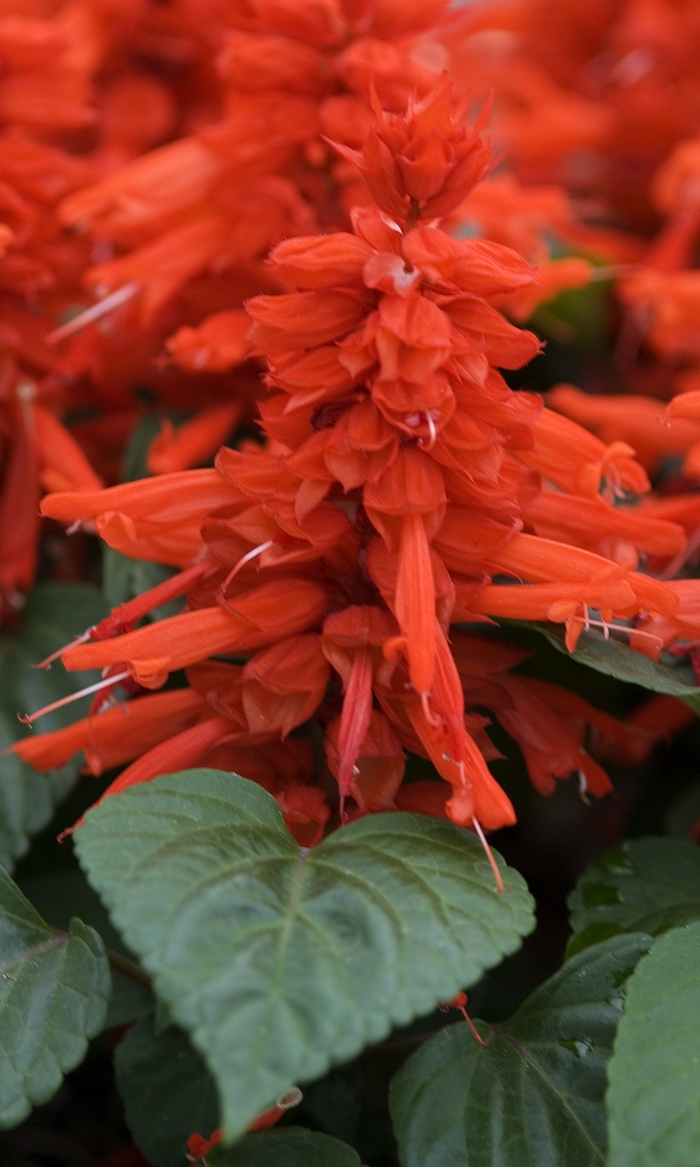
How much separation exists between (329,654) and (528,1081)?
23 cm

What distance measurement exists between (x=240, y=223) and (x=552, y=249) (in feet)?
1.38

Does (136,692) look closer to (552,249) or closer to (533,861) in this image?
(533,861)

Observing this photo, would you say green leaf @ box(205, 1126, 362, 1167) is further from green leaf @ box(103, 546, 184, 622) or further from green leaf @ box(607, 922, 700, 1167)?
green leaf @ box(103, 546, 184, 622)

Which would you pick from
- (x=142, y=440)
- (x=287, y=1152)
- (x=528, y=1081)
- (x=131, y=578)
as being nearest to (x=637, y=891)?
(x=528, y=1081)

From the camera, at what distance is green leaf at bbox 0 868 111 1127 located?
0.49 meters

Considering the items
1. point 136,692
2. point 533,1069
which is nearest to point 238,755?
point 136,692

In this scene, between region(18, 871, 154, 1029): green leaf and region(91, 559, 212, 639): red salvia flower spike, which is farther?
region(18, 871, 154, 1029): green leaf

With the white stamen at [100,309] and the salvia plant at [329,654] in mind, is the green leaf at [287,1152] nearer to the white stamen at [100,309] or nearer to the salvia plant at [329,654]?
the salvia plant at [329,654]

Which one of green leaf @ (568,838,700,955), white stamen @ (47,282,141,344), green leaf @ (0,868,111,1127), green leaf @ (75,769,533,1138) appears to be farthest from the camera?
white stamen @ (47,282,141,344)

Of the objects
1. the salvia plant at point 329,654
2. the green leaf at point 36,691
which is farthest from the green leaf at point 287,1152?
the green leaf at point 36,691

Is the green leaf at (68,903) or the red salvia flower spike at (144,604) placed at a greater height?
the red salvia flower spike at (144,604)

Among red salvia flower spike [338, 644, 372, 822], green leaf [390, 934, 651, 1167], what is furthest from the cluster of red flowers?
green leaf [390, 934, 651, 1167]

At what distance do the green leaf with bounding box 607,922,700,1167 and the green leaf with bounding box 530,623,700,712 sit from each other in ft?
0.39

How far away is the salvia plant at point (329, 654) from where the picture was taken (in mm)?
452
